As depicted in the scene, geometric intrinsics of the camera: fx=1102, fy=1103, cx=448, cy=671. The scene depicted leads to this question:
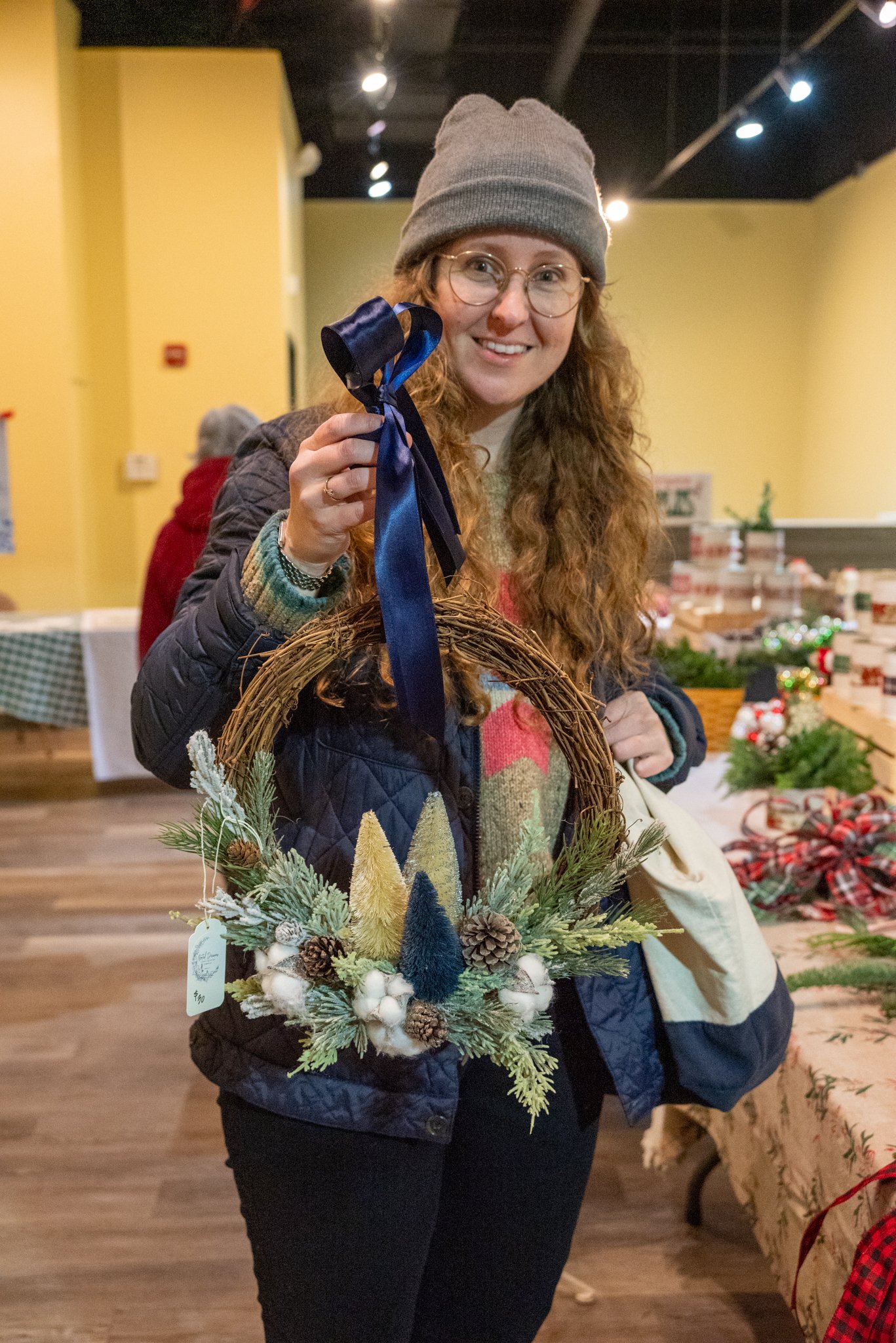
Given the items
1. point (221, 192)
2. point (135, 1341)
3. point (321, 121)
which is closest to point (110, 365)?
point (221, 192)

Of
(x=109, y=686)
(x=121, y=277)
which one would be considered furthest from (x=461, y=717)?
(x=121, y=277)

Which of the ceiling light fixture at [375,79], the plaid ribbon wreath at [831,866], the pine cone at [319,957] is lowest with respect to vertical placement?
the plaid ribbon wreath at [831,866]

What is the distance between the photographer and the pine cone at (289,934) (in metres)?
0.83

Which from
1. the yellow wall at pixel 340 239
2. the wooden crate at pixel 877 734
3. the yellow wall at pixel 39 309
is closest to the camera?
the wooden crate at pixel 877 734

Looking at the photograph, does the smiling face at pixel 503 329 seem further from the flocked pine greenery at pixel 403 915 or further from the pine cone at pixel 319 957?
the pine cone at pixel 319 957

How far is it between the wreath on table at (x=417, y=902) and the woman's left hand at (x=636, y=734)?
0.82 ft

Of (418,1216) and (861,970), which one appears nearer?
(418,1216)

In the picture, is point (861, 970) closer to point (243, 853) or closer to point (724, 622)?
point (243, 853)

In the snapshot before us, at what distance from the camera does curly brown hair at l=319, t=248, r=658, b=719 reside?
1.09 m

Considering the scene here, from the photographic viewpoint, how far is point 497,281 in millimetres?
1080

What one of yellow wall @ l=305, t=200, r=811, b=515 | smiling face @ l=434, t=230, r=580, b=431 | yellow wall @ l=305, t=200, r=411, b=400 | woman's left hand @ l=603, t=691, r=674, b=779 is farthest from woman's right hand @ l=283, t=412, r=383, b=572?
yellow wall @ l=305, t=200, r=811, b=515

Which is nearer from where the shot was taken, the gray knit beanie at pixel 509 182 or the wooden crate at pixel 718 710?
the gray knit beanie at pixel 509 182

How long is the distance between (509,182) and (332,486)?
1.38 ft

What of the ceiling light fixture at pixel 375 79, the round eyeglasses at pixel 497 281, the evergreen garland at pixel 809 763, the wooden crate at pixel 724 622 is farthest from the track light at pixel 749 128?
the round eyeglasses at pixel 497 281
